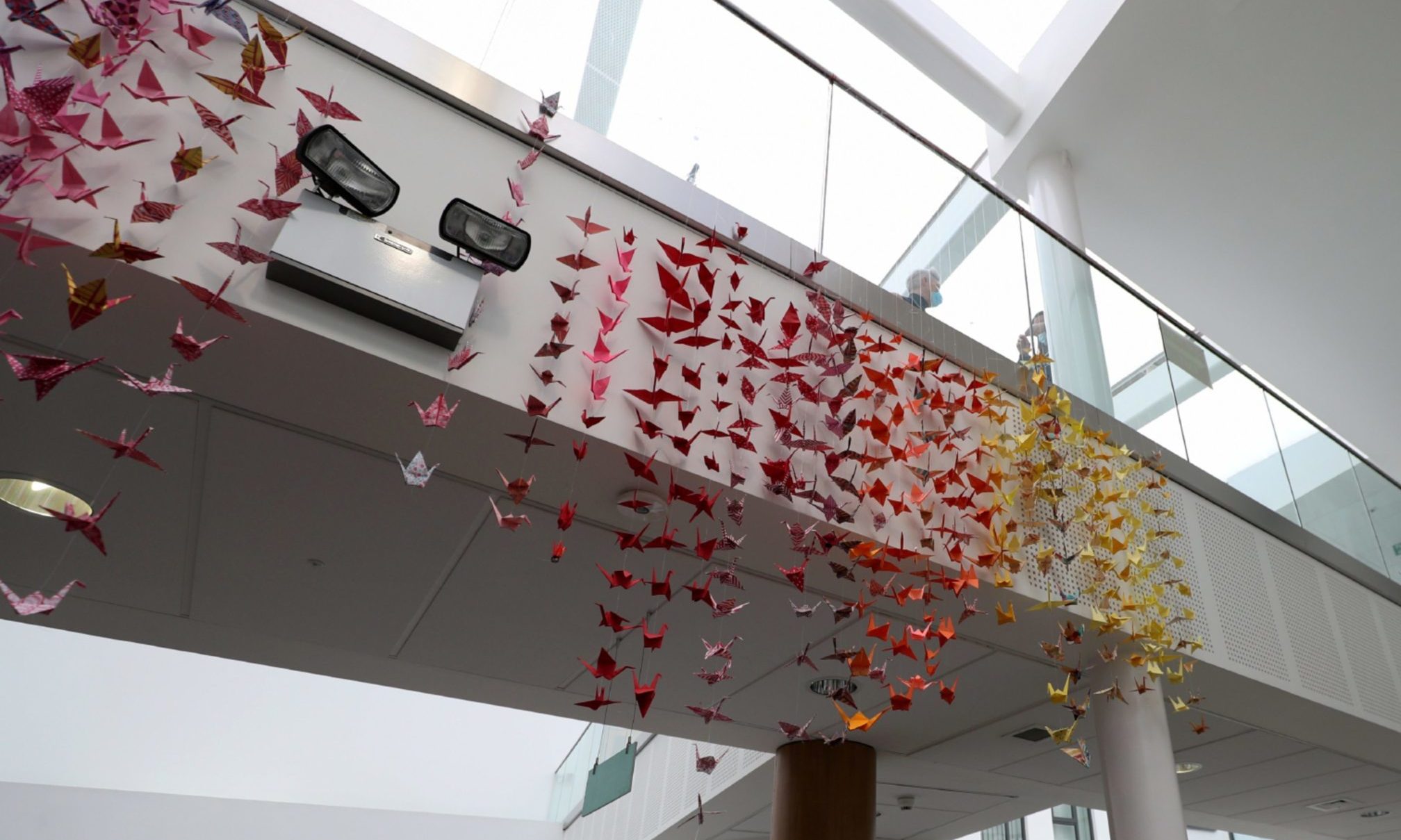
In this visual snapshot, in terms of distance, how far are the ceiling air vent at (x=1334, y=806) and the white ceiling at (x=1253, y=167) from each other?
12.0 feet

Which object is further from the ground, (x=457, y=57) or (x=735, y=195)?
(x=735, y=195)

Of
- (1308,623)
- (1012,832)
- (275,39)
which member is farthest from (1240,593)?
(1012,832)

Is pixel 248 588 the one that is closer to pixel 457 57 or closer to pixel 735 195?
pixel 457 57

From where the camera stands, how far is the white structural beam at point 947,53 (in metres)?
5.83

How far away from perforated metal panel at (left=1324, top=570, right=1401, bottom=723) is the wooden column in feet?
7.62

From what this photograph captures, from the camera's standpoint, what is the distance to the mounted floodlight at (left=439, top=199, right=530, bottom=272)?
2016 mm

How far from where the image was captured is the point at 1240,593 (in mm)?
3807

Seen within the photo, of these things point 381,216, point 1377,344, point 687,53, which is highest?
point 1377,344

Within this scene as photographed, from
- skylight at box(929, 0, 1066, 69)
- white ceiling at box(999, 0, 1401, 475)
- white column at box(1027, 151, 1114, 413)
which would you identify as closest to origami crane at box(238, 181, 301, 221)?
white column at box(1027, 151, 1114, 413)

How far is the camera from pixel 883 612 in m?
3.04

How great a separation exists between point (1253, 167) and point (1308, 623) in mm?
3379

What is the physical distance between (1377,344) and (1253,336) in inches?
35.1

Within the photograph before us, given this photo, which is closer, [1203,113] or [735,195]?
[735,195]

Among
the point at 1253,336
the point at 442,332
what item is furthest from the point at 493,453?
the point at 1253,336
